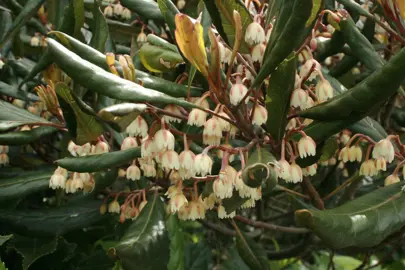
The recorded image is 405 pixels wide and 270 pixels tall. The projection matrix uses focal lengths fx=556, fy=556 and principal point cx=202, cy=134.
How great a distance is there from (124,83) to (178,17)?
0.21 meters

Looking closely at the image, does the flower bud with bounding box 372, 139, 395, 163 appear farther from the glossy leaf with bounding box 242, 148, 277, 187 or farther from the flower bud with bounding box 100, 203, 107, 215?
the flower bud with bounding box 100, 203, 107, 215

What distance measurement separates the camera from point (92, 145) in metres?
1.86

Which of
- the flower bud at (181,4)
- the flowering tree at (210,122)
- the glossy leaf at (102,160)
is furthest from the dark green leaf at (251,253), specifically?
the flower bud at (181,4)

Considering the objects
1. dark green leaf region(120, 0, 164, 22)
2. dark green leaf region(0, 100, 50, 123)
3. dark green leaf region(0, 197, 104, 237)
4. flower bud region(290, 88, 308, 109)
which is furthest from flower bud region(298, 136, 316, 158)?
dark green leaf region(0, 197, 104, 237)

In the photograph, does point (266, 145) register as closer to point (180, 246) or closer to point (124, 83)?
point (124, 83)

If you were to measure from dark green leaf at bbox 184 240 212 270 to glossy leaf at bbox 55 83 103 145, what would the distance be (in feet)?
4.93

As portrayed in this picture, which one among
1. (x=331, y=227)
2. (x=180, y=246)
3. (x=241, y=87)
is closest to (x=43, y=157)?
(x=180, y=246)

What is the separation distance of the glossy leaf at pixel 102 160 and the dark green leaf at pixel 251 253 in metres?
0.89

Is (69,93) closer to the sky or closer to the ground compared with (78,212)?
closer to the sky

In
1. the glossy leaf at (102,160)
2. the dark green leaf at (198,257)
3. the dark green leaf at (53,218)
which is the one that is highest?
the glossy leaf at (102,160)

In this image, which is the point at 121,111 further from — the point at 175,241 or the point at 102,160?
the point at 175,241

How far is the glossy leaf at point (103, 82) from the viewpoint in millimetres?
1374

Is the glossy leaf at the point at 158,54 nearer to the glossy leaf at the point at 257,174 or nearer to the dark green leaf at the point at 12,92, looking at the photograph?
the glossy leaf at the point at 257,174

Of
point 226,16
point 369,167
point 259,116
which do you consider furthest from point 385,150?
point 226,16
